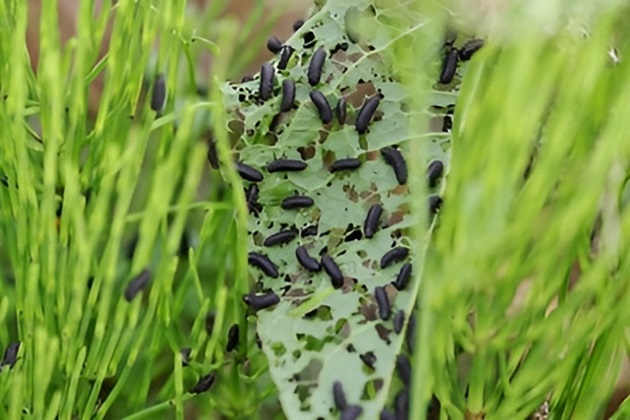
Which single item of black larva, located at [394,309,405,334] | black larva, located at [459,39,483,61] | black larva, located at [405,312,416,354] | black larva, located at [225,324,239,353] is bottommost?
black larva, located at [225,324,239,353]

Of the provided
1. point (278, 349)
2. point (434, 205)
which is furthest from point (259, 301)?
point (434, 205)

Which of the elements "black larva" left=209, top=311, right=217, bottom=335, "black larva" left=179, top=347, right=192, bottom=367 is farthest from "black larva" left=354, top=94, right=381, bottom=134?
"black larva" left=209, top=311, right=217, bottom=335

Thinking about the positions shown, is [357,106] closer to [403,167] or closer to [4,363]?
[403,167]

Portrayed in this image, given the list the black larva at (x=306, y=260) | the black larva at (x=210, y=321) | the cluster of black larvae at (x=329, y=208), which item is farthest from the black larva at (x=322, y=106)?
the black larva at (x=210, y=321)

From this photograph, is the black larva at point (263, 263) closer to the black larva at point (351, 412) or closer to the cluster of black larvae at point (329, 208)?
the cluster of black larvae at point (329, 208)

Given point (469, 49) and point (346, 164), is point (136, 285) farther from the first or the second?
point (469, 49)

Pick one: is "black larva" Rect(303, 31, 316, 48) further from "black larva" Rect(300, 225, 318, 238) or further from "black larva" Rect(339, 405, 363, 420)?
"black larva" Rect(339, 405, 363, 420)
